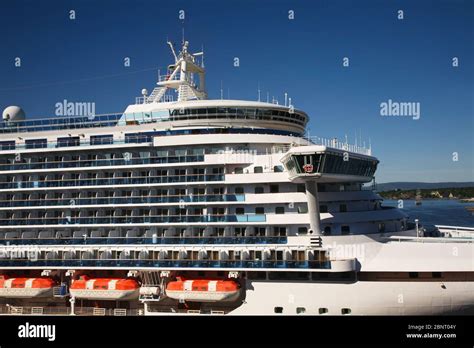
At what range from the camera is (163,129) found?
2575 cm

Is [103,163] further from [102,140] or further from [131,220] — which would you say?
[131,220]

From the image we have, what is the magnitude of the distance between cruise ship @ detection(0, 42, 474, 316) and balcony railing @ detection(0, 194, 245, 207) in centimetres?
7

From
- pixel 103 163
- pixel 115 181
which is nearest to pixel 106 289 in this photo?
pixel 115 181

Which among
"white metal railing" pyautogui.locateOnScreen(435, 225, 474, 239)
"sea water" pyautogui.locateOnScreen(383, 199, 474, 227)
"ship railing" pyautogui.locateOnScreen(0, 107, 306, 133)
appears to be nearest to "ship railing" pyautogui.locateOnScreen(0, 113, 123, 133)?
"ship railing" pyautogui.locateOnScreen(0, 107, 306, 133)

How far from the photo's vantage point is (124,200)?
24.3 meters

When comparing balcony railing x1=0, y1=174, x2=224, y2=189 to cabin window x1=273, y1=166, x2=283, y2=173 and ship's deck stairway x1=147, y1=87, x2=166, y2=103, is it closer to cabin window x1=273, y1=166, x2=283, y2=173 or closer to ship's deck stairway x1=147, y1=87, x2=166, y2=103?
cabin window x1=273, y1=166, x2=283, y2=173

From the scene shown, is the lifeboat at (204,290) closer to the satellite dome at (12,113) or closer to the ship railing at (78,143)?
the ship railing at (78,143)

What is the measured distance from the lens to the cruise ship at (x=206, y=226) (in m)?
20.0

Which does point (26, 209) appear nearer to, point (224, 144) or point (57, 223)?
point (57, 223)

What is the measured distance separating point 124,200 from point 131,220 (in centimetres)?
133

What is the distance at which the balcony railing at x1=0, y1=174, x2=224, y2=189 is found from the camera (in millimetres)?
23438
